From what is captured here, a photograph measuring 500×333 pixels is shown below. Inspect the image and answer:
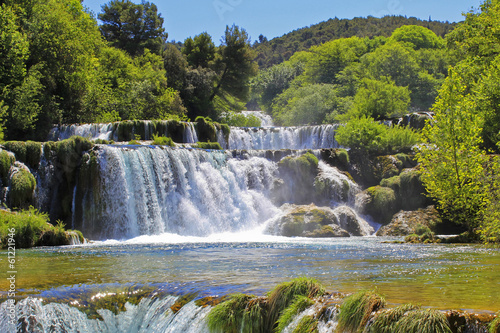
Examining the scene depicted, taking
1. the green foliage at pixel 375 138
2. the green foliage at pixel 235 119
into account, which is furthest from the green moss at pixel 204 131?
the green foliage at pixel 235 119

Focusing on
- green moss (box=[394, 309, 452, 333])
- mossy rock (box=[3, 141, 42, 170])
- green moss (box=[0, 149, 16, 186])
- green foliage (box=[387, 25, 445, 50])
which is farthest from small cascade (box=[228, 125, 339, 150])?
green foliage (box=[387, 25, 445, 50])

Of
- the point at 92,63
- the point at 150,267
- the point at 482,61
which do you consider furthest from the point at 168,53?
the point at 150,267

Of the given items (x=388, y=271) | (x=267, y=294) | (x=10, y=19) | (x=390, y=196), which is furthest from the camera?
(x=10, y=19)

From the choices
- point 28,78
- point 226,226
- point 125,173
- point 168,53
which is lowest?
point 226,226

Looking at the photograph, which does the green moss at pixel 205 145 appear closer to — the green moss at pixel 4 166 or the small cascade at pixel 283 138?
the small cascade at pixel 283 138

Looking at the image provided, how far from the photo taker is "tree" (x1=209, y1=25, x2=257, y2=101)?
153 ft

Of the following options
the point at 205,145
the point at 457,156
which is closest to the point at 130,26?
the point at 205,145

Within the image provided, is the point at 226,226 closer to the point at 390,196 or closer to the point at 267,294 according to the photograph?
the point at 390,196

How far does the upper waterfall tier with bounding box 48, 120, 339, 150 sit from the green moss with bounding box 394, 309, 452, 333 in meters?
27.1

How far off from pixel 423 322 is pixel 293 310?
1579 millimetres

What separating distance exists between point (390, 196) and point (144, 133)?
16663 millimetres

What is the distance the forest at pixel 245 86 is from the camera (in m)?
17.9

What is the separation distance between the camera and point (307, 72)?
220ft

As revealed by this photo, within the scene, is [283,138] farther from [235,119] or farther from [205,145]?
[235,119]
